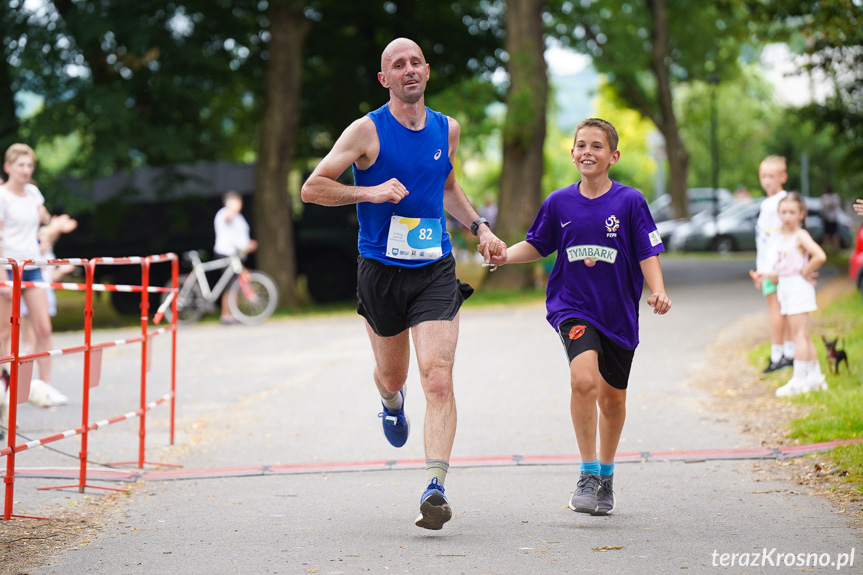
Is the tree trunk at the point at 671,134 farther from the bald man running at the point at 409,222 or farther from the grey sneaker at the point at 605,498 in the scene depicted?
the grey sneaker at the point at 605,498

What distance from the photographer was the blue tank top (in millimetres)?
Result: 5719

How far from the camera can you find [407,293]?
581cm

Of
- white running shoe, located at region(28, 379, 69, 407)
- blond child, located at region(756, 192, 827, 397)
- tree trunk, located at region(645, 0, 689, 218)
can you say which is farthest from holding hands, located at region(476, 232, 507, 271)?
tree trunk, located at region(645, 0, 689, 218)

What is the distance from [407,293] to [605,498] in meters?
1.39

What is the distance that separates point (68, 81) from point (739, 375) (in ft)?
46.6

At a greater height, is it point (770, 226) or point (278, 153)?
point (278, 153)

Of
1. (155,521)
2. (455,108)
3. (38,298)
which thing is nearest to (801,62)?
(455,108)

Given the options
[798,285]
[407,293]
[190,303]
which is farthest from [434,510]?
[190,303]

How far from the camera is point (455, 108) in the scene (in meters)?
23.3

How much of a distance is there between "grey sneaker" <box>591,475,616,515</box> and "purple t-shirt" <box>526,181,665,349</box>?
684mm

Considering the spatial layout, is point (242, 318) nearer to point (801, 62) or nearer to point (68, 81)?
point (68, 81)

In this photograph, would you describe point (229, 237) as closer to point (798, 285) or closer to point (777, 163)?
point (777, 163)

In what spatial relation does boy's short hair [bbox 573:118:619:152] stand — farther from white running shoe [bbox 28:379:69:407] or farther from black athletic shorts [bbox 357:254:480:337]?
white running shoe [bbox 28:379:69:407]

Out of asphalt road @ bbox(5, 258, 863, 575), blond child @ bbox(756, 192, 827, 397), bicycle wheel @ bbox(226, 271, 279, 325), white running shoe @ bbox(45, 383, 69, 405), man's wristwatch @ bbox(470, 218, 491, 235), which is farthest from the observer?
bicycle wheel @ bbox(226, 271, 279, 325)
